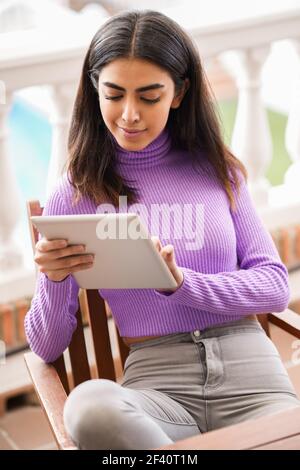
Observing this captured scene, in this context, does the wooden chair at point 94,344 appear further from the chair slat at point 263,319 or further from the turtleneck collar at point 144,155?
the turtleneck collar at point 144,155

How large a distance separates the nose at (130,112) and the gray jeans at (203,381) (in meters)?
0.44

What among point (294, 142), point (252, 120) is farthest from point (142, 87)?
point (294, 142)

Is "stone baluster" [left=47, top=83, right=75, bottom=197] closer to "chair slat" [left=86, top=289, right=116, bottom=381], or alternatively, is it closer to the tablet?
"chair slat" [left=86, top=289, right=116, bottom=381]

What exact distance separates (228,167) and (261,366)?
0.43 metres

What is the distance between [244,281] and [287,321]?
160 millimetres

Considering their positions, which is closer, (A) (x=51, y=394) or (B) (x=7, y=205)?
(A) (x=51, y=394)

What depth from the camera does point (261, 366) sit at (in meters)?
1.58

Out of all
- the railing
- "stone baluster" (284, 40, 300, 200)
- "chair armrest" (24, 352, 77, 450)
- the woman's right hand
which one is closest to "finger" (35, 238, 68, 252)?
the woman's right hand

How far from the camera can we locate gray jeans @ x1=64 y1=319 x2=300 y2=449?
1465mm

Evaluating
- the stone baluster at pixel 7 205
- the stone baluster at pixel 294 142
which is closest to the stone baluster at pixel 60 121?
the stone baluster at pixel 7 205

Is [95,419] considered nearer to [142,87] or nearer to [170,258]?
[170,258]

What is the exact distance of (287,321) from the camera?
66.8 inches

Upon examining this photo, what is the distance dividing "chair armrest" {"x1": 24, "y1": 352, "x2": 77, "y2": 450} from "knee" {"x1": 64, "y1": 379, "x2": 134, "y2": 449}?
3 centimetres
